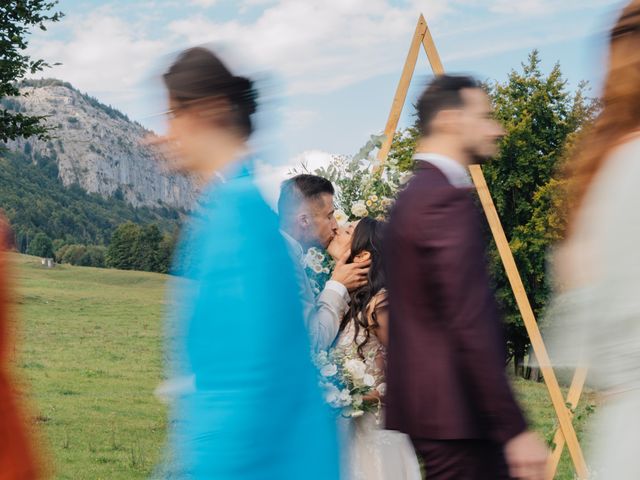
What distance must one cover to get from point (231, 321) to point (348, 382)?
262 centimetres

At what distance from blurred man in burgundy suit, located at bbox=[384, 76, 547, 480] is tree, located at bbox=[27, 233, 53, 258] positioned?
5976cm

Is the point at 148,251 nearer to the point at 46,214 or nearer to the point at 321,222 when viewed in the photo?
the point at 46,214

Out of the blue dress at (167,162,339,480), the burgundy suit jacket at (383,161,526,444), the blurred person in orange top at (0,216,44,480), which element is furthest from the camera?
the burgundy suit jacket at (383,161,526,444)

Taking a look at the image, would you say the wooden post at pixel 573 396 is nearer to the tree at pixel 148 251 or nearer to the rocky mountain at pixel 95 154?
the tree at pixel 148 251

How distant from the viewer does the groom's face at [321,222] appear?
15.2 ft

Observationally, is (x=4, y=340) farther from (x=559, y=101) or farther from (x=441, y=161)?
(x=559, y=101)

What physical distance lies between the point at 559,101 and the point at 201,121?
30.2 meters

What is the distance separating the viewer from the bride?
14.0 ft

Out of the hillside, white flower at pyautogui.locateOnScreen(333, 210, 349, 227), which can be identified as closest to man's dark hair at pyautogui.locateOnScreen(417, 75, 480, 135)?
white flower at pyautogui.locateOnScreen(333, 210, 349, 227)

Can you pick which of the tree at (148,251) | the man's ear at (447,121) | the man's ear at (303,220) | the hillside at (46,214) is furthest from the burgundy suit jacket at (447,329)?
the hillside at (46,214)

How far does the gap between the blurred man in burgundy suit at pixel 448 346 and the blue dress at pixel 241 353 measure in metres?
0.45

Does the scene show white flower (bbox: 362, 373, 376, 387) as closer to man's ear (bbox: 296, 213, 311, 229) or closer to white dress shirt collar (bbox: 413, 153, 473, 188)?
man's ear (bbox: 296, 213, 311, 229)

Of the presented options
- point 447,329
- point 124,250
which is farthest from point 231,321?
point 124,250

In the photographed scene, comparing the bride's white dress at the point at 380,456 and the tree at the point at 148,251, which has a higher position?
the tree at the point at 148,251
